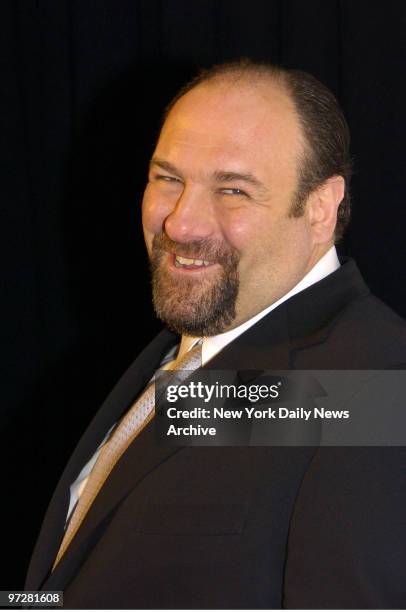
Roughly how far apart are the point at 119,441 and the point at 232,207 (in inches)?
14.5

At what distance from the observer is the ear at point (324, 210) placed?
1.35 meters

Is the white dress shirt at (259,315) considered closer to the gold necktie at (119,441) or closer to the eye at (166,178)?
the gold necktie at (119,441)

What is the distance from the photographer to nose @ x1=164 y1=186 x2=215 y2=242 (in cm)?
129

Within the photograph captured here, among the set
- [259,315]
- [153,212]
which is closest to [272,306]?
[259,315]

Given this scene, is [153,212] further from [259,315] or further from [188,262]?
[259,315]

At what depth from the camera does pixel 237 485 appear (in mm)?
1071

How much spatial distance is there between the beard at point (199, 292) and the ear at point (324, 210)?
0.45 ft

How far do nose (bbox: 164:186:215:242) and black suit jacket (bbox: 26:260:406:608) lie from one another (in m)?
0.15

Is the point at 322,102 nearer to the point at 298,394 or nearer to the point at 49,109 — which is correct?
the point at 298,394

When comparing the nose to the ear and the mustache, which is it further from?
the ear

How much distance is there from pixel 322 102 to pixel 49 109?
1.42 metres

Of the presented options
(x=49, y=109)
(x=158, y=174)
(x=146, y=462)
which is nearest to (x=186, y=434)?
(x=146, y=462)

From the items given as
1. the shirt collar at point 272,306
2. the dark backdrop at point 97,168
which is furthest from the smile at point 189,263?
the dark backdrop at point 97,168

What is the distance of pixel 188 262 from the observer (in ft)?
4.35
